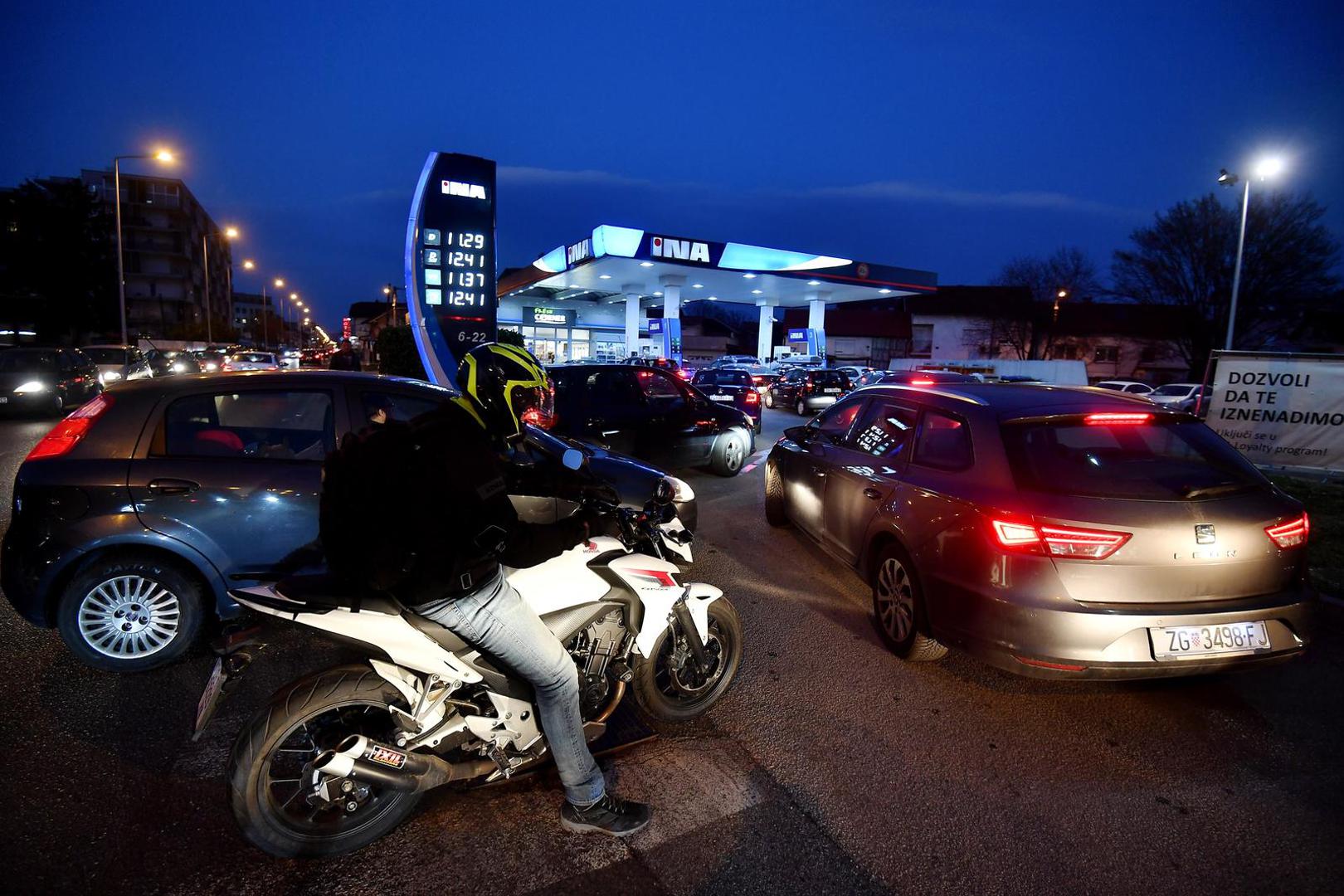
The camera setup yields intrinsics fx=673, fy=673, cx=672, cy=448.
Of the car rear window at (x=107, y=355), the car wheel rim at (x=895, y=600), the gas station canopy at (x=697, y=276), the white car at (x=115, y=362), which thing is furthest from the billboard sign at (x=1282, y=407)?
the car rear window at (x=107, y=355)

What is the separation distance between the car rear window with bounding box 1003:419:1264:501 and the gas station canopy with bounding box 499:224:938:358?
77.3 feet

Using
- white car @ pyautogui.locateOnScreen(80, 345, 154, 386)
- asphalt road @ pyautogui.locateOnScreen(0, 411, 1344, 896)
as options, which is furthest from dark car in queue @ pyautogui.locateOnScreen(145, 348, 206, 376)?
asphalt road @ pyautogui.locateOnScreen(0, 411, 1344, 896)

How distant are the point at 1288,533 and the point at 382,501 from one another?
4055mm

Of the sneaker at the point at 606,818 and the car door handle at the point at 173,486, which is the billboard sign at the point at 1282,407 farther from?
the car door handle at the point at 173,486

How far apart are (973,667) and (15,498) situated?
5.37 metres

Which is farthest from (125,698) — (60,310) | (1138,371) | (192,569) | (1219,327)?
(1138,371)

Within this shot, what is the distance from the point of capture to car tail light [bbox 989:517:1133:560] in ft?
10.0

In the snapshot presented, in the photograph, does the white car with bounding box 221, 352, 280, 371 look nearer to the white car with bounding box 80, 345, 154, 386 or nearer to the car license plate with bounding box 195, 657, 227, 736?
the white car with bounding box 80, 345, 154, 386

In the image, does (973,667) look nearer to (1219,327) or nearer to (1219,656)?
(1219,656)

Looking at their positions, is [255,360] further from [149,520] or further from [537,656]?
[537,656]

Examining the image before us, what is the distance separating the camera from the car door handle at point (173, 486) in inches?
142

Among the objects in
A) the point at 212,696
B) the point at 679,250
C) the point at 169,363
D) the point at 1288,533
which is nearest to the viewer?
the point at 212,696

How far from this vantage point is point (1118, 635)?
10.00ft

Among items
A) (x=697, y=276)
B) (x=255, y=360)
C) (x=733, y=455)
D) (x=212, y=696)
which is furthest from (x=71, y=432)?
(x=255, y=360)
